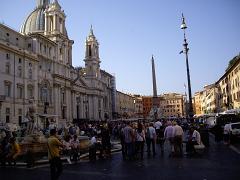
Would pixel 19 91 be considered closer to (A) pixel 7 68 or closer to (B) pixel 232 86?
(A) pixel 7 68

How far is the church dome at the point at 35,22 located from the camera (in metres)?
68.8

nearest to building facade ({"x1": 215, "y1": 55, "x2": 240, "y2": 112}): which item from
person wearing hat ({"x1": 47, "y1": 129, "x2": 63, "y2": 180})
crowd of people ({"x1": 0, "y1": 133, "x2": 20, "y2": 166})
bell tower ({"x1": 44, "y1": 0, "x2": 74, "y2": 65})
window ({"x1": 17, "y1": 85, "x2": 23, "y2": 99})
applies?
bell tower ({"x1": 44, "y1": 0, "x2": 74, "y2": 65})

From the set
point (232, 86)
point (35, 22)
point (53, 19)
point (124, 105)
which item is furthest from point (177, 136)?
point (124, 105)

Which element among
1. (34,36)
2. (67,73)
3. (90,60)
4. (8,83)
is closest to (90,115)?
(90,60)

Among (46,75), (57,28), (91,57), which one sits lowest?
(46,75)

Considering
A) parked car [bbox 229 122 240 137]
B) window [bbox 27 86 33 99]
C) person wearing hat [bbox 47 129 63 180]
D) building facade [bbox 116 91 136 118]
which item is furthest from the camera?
building facade [bbox 116 91 136 118]

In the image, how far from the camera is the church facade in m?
46.0

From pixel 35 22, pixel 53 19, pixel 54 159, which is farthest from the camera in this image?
pixel 35 22

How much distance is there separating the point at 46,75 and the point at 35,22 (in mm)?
18265

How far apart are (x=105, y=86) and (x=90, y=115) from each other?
645 inches

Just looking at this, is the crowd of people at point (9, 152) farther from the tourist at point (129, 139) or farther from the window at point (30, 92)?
the window at point (30, 92)

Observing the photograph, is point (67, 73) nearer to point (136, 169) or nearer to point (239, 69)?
point (239, 69)

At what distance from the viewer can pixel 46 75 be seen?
56.5 metres

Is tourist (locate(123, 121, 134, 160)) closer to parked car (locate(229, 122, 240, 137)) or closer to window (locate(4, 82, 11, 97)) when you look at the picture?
parked car (locate(229, 122, 240, 137))
